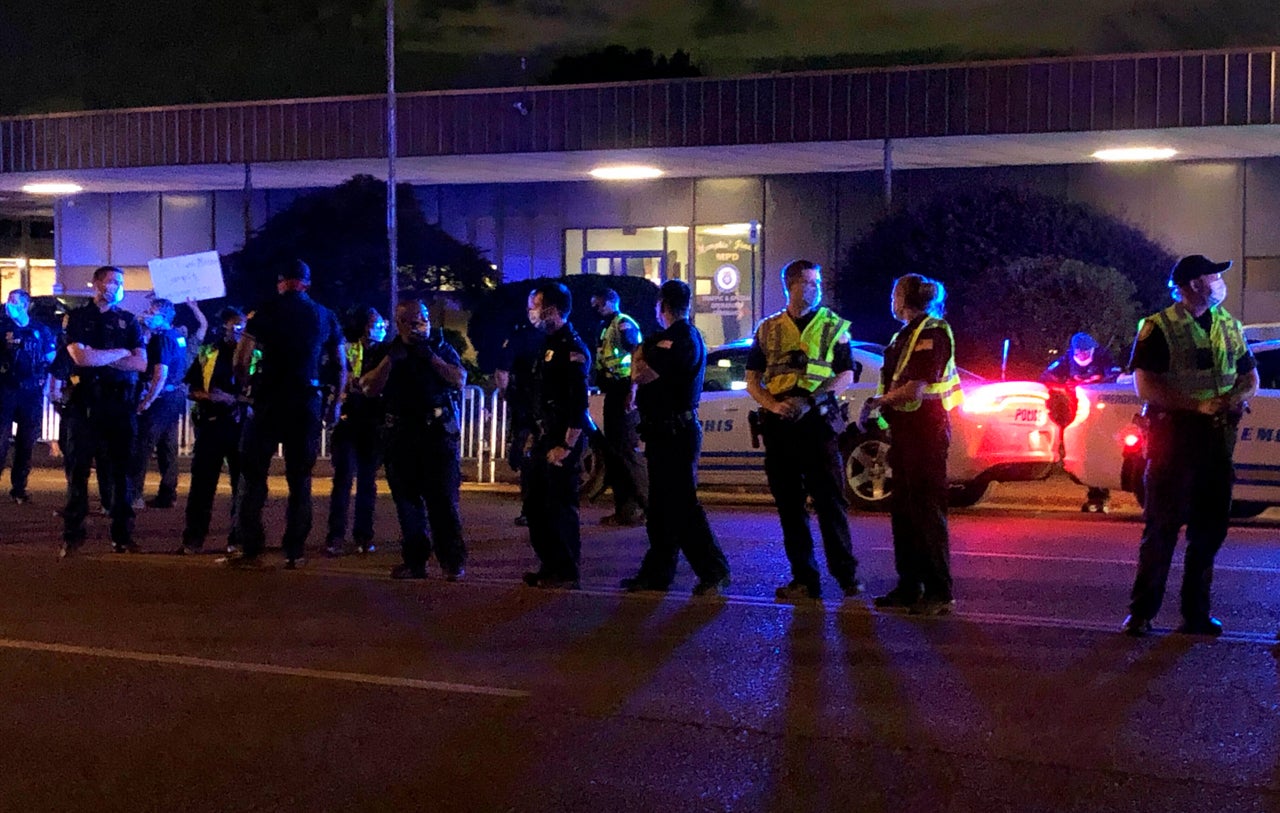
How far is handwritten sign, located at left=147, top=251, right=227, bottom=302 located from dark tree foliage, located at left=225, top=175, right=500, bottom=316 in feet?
20.2

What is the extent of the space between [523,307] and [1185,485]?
17.7 m

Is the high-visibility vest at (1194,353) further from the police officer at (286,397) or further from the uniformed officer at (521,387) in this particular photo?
the police officer at (286,397)

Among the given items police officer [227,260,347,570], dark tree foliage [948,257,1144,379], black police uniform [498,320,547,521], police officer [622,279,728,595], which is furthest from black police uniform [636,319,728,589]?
dark tree foliage [948,257,1144,379]

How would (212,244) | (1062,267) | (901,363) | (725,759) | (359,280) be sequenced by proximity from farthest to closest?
(212,244)
(359,280)
(1062,267)
(901,363)
(725,759)

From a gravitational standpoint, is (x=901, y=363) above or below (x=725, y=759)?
above

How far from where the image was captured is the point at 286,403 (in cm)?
941

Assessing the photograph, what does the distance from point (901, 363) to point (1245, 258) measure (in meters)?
18.7

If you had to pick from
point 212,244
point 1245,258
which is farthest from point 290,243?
point 1245,258

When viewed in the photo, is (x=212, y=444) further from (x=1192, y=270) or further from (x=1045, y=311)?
(x=1045, y=311)

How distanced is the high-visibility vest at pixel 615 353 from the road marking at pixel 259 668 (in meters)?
4.85

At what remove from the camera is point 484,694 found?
6359 millimetres

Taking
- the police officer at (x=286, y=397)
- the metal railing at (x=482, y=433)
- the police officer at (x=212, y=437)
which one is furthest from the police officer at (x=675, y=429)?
the metal railing at (x=482, y=433)

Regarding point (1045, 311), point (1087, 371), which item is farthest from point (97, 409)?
point (1045, 311)

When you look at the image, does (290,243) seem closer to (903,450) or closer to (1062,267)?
(1062,267)
